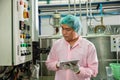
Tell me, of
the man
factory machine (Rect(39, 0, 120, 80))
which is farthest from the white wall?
the man

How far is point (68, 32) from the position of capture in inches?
71.8

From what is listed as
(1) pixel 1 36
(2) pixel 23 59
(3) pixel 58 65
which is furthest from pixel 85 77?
(1) pixel 1 36

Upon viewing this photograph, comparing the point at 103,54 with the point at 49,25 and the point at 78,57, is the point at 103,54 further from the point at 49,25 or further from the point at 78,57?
the point at 49,25

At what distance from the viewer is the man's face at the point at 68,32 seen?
1816 millimetres

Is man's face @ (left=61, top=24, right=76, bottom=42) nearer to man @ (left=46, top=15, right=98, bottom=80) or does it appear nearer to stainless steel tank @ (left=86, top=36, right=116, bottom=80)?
man @ (left=46, top=15, right=98, bottom=80)

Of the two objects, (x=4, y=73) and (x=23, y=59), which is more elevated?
(x=23, y=59)

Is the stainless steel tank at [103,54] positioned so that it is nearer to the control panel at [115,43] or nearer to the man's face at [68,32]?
the control panel at [115,43]

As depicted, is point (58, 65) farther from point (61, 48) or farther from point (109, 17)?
point (109, 17)

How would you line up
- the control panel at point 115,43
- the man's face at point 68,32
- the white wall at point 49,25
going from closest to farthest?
the man's face at point 68,32 < the control panel at point 115,43 < the white wall at point 49,25

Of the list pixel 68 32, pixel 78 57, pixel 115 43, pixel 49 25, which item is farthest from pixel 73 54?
pixel 49 25

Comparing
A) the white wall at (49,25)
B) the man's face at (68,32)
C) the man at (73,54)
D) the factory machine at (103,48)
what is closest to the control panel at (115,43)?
the factory machine at (103,48)

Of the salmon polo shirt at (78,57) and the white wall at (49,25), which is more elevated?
the white wall at (49,25)

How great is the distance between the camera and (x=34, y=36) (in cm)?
225

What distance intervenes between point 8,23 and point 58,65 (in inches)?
23.7
